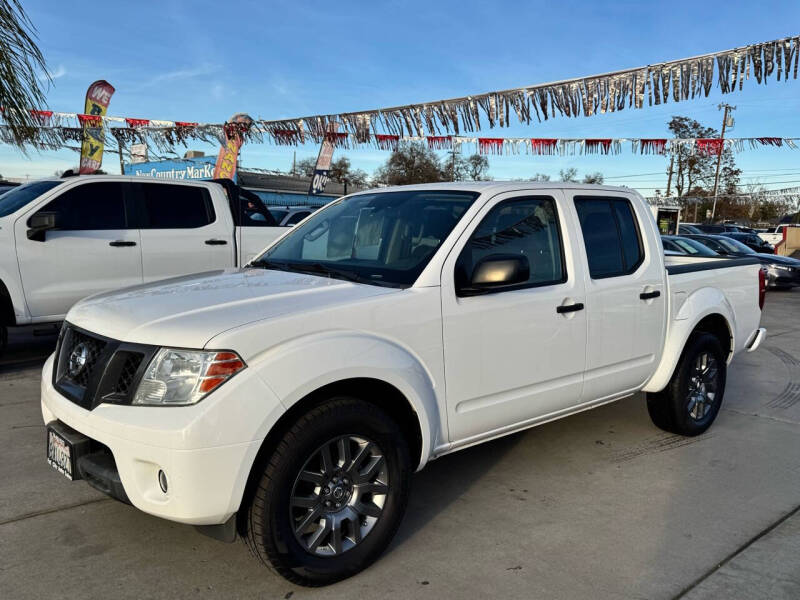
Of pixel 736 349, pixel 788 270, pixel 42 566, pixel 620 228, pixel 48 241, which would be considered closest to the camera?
pixel 42 566

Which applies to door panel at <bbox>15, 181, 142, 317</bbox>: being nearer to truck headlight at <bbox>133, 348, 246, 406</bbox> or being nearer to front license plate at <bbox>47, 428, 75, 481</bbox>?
front license plate at <bbox>47, 428, 75, 481</bbox>

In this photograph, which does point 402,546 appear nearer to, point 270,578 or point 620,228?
point 270,578

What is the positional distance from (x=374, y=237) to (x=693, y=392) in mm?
2785

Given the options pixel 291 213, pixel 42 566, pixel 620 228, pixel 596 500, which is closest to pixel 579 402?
pixel 596 500

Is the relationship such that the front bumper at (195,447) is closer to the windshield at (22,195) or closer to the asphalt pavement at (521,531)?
the asphalt pavement at (521,531)

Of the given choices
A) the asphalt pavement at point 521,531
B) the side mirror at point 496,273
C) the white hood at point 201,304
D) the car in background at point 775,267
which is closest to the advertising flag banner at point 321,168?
the car in background at point 775,267

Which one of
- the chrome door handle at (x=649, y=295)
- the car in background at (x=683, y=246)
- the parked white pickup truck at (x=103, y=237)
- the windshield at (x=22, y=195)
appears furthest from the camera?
the car in background at (x=683, y=246)

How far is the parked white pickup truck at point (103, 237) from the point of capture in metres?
6.18

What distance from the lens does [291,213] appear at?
14773 millimetres

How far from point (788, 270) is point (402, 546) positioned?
16.8 m

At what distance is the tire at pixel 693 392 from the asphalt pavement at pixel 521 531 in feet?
0.46

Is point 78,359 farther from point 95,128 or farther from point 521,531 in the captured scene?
point 95,128

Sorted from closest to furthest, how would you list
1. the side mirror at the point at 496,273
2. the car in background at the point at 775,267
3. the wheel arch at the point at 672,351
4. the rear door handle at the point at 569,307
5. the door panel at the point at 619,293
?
1. the side mirror at the point at 496,273
2. the rear door handle at the point at 569,307
3. the door panel at the point at 619,293
4. the wheel arch at the point at 672,351
5. the car in background at the point at 775,267

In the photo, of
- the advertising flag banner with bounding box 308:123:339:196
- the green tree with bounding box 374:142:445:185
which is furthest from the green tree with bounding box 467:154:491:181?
the advertising flag banner with bounding box 308:123:339:196
